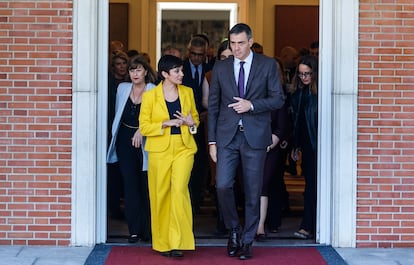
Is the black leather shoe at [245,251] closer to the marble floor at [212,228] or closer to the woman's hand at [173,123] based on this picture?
the marble floor at [212,228]

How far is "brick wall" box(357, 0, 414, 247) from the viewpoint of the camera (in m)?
7.32

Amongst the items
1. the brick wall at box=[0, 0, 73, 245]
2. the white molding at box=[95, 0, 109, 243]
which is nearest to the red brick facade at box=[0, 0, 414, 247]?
the brick wall at box=[0, 0, 73, 245]

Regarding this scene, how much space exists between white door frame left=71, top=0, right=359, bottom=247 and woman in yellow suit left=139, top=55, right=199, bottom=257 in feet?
1.85

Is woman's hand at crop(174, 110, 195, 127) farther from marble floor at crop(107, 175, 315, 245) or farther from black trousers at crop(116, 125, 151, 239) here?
marble floor at crop(107, 175, 315, 245)

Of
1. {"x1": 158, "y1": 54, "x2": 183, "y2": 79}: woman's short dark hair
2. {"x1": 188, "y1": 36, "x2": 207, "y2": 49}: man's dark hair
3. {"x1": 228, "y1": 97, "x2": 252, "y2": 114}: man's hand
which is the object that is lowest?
{"x1": 228, "y1": 97, "x2": 252, "y2": 114}: man's hand

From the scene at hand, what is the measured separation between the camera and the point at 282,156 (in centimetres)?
866

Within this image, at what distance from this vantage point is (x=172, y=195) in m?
6.86

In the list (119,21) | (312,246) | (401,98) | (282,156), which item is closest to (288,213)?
(282,156)

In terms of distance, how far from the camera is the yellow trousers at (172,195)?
22.4ft

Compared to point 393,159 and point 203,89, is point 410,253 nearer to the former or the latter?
point 393,159

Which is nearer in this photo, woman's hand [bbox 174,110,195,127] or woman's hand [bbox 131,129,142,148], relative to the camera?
woman's hand [bbox 174,110,195,127]

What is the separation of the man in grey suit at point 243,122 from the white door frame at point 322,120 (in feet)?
2.49

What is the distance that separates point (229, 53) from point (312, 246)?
1929 millimetres

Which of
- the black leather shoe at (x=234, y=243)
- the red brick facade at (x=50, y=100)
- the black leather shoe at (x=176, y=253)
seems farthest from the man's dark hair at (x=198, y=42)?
the black leather shoe at (x=176, y=253)
